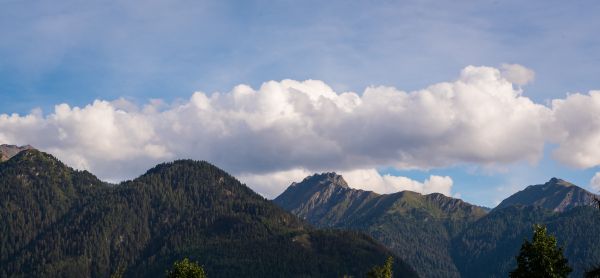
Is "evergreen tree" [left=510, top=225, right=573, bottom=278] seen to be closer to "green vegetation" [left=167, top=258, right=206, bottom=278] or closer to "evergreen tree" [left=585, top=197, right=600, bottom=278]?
"evergreen tree" [left=585, top=197, right=600, bottom=278]

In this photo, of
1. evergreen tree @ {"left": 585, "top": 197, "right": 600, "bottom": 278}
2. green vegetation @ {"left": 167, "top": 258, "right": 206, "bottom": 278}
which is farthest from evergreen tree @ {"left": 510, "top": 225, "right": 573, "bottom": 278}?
green vegetation @ {"left": 167, "top": 258, "right": 206, "bottom": 278}

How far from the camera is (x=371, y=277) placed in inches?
4082

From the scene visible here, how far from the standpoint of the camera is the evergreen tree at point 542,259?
74.5 m

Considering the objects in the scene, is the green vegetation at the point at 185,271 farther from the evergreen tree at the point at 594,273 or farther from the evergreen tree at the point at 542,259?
the evergreen tree at the point at 594,273

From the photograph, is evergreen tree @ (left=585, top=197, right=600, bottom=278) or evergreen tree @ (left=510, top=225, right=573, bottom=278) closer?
evergreen tree @ (left=585, top=197, right=600, bottom=278)

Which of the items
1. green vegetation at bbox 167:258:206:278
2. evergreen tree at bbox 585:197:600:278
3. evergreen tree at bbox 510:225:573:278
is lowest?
evergreen tree at bbox 585:197:600:278

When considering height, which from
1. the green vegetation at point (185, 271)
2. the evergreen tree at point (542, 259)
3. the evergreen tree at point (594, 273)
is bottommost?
the evergreen tree at point (594, 273)

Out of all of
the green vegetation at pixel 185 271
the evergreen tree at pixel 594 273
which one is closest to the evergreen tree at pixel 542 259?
the evergreen tree at pixel 594 273

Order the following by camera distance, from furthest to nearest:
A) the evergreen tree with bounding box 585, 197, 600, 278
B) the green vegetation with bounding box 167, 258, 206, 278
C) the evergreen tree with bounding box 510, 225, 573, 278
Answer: the green vegetation with bounding box 167, 258, 206, 278 → the evergreen tree with bounding box 510, 225, 573, 278 → the evergreen tree with bounding box 585, 197, 600, 278

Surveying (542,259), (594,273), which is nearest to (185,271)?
(542,259)

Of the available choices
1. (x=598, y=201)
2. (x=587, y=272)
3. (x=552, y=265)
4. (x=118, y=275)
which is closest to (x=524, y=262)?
(x=552, y=265)

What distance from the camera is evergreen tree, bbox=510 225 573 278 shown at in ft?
244

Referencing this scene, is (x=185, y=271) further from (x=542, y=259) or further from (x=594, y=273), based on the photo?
(x=594, y=273)

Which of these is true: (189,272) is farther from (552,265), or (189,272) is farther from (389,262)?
(552,265)
